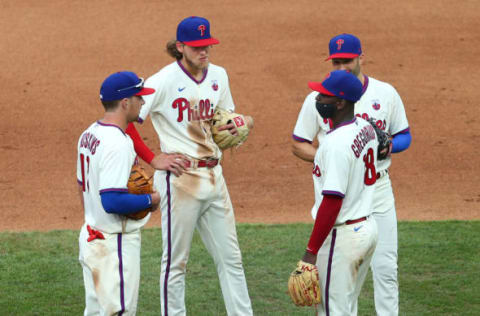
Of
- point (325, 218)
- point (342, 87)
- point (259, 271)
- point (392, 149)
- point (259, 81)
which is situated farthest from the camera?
point (259, 81)

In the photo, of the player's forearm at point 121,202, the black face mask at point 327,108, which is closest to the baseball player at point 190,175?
the player's forearm at point 121,202

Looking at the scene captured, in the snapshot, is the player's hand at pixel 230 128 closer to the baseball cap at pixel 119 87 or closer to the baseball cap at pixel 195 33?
the baseball cap at pixel 195 33

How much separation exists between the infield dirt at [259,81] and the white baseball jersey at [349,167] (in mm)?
→ 4880

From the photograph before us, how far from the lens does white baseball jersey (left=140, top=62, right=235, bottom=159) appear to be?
Answer: 6.03 m

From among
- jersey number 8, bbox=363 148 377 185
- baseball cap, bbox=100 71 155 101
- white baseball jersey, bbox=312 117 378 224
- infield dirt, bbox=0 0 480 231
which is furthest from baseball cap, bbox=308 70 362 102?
infield dirt, bbox=0 0 480 231

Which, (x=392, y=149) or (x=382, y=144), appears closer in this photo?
(x=382, y=144)

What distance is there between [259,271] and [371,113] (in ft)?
7.75

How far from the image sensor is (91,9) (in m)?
16.1

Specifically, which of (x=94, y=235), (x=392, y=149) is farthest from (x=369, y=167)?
(x=94, y=235)

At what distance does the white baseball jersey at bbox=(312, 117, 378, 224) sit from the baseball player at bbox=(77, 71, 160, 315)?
3.48ft

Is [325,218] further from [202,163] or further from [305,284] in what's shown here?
[202,163]

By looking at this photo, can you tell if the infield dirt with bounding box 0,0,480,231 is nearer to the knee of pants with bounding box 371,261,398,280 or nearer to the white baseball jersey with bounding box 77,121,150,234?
the knee of pants with bounding box 371,261,398,280

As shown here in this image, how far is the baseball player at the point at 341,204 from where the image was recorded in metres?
4.80

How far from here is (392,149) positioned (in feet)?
19.6
